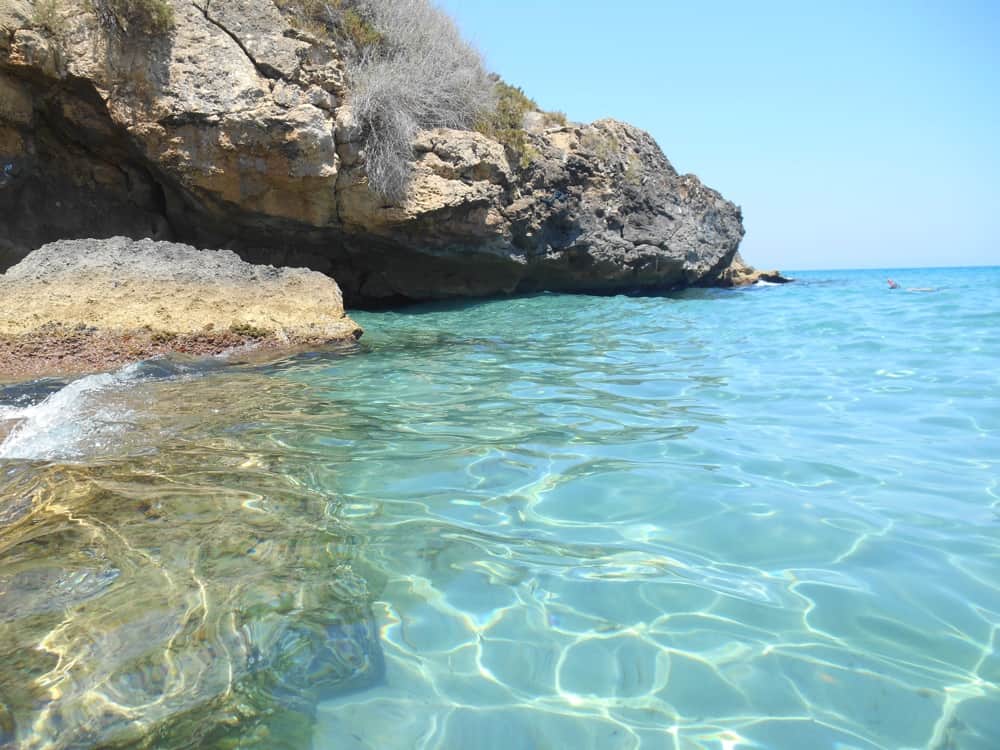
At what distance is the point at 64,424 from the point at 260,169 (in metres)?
6.51

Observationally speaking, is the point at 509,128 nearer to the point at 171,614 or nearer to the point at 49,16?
the point at 49,16

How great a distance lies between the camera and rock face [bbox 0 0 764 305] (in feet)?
Answer: 29.4

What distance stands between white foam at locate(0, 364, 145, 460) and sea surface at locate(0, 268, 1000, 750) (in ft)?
0.08

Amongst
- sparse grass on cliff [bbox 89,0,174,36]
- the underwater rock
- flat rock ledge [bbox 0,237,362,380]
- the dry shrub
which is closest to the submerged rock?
the underwater rock

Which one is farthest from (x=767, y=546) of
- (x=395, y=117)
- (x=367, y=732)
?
(x=395, y=117)

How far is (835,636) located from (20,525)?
2758 millimetres

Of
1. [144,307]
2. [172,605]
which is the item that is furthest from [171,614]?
[144,307]

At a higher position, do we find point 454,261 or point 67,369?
point 454,261

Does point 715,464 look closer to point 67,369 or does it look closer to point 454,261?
point 67,369

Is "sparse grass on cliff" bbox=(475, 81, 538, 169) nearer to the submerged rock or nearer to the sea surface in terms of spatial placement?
the sea surface

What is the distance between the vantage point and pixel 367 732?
1.63m

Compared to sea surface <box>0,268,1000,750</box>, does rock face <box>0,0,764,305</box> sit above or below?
above

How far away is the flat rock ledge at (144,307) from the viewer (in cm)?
Answer: 645

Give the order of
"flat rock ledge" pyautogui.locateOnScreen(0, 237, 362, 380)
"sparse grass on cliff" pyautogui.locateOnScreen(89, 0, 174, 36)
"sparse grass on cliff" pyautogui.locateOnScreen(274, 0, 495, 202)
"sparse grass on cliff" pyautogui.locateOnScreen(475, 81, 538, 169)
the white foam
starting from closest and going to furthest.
→ 1. the white foam
2. "flat rock ledge" pyautogui.locateOnScreen(0, 237, 362, 380)
3. "sparse grass on cliff" pyautogui.locateOnScreen(89, 0, 174, 36)
4. "sparse grass on cliff" pyautogui.locateOnScreen(274, 0, 495, 202)
5. "sparse grass on cliff" pyautogui.locateOnScreen(475, 81, 538, 169)
